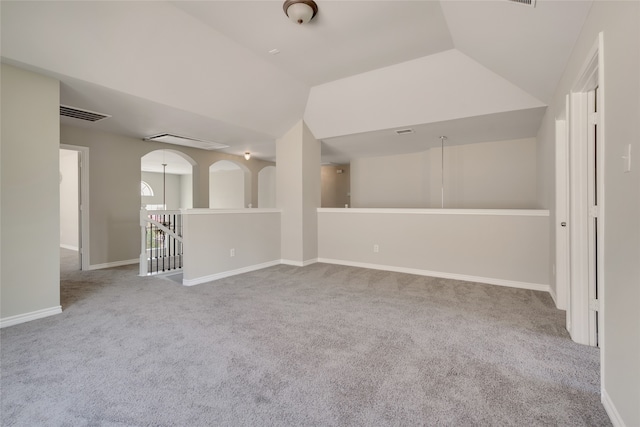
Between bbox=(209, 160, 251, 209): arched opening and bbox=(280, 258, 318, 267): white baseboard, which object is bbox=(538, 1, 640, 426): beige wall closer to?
bbox=(280, 258, 318, 267): white baseboard

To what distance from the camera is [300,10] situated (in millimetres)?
2688

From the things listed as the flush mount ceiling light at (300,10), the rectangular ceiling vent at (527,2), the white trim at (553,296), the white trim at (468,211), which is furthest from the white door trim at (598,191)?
the flush mount ceiling light at (300,10)

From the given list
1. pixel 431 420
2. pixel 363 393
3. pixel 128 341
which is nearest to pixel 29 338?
pixel 128 341

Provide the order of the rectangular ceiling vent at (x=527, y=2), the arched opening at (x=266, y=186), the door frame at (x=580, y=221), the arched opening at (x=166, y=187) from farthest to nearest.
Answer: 1. the arched opening at (x=166, y=187)
2. the arched opening at (x=266, y=186)
3. the door frame at (x=580, y=221)
4. the rectangular ceiling vent at (x=527, y=2)

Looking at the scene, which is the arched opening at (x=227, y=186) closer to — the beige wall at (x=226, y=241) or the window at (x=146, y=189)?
the window at (x=146, y=189)

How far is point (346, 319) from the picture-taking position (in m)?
2.86

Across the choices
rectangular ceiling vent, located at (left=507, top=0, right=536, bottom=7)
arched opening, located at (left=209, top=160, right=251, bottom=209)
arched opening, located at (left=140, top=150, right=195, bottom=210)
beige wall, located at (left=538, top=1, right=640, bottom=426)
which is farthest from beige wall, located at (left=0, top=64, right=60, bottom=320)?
arched opening, located at (left=140, top=150, right=195, bottom=210)

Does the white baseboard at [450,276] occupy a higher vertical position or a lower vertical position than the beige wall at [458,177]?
lower

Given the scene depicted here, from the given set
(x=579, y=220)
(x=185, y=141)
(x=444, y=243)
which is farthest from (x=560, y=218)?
(x=185, y=141)

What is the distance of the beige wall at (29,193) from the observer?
8.86ft
